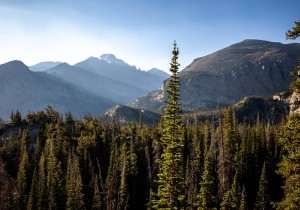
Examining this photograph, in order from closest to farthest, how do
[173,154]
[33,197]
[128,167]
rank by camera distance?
1. [173,154]
2. [33,197]
3. [128,167]

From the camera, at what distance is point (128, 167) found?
324ft

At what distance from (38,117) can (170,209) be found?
13900cm

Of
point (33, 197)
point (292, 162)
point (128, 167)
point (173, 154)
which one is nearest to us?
point (292, 162)

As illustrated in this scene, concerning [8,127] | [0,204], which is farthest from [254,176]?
[8,127]

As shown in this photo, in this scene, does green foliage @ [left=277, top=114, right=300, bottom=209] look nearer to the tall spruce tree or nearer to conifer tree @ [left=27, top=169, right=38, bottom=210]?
the tall spruce tree

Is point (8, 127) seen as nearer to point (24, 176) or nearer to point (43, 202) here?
point (24, 176)

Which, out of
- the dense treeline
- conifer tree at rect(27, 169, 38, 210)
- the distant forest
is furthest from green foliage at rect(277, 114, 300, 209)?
conifer tree at rect(27, 169, 38, 210)

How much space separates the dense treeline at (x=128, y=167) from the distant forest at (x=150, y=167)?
0.30 meters

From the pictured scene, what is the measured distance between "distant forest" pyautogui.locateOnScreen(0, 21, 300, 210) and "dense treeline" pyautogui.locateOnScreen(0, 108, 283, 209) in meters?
0.30

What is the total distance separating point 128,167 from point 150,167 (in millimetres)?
10824

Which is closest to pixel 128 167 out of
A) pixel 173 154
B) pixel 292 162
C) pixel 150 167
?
pixel 150 167

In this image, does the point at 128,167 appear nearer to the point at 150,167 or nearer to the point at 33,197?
the point at 150,167

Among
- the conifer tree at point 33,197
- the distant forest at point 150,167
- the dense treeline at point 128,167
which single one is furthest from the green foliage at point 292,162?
the conifer tree at point 33,197

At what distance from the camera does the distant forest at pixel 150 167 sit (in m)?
30.7
